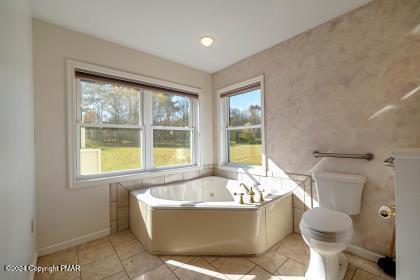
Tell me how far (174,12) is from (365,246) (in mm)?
2830

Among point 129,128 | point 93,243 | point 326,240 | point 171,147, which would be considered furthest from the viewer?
point 171,147

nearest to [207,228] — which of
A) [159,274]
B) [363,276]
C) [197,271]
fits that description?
[197,271]

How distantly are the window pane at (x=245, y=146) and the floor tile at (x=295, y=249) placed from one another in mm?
1023

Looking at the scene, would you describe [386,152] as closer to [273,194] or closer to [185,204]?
[273,194]

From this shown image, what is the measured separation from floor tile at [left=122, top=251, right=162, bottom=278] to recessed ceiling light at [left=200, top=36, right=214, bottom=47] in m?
2.38

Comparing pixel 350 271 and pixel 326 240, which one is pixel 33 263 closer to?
pixel 326 240

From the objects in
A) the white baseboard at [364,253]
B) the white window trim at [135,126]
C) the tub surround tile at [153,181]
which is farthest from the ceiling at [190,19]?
the white baseboard at [364,253]

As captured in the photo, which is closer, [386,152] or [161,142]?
[386,152]

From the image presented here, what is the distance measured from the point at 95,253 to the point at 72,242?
0.32 meters

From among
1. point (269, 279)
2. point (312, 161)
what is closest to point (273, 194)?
point (312, 161)

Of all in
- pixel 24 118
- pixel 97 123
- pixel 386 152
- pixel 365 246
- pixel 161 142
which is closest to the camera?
pixel 24 118

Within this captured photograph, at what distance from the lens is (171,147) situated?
2.80 metres

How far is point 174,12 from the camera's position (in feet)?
5.55

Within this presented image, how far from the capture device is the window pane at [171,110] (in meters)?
2.63
